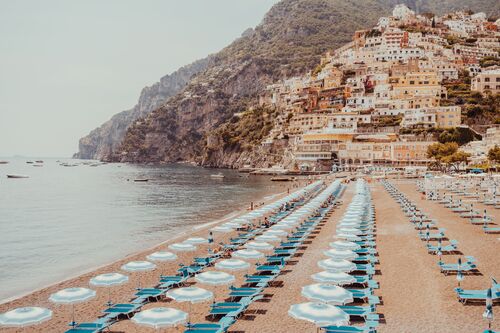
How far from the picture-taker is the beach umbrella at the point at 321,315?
10.5 meters

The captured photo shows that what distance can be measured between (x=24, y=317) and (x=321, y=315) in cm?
675

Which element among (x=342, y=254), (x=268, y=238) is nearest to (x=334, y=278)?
(x=342, y=254)

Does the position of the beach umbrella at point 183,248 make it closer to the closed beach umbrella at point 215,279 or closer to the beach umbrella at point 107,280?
the beach umbrella at point 107,280

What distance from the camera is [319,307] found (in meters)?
10.9

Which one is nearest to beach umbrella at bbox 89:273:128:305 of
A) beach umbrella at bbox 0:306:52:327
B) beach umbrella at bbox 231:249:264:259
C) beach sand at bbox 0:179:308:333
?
beach sand at bbox 0:179:308:333

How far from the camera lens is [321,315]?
10625mm

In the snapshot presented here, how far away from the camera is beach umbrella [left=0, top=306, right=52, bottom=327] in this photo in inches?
424

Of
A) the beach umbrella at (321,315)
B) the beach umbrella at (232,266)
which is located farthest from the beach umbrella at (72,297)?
the beach umbrella at (321,315)

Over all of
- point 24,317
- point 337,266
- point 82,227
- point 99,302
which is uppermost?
point 337,266

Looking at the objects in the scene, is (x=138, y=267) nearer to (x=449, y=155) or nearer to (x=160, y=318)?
(x=160, y=318)

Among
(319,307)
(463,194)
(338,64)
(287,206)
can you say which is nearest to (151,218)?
(287,206)

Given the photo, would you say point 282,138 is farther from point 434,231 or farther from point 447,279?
point 447,279

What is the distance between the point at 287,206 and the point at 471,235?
52.2ft

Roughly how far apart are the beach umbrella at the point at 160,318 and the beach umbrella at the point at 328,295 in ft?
11.1
